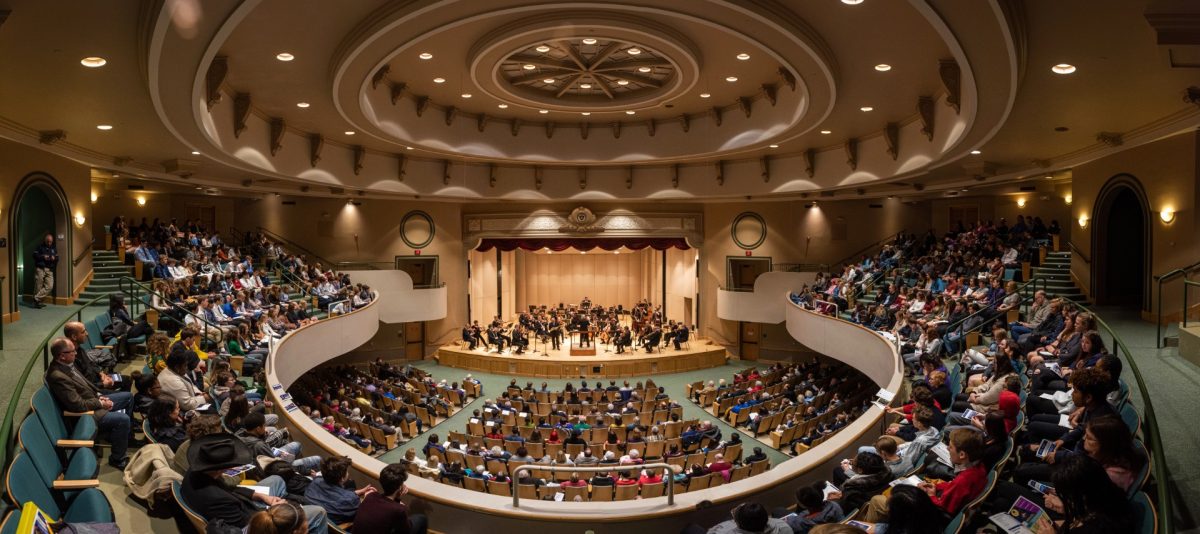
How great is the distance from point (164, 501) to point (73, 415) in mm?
1596

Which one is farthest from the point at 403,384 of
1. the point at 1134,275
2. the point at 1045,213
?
the point at 1045,213

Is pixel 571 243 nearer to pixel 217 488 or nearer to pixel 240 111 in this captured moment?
pixel 240 111

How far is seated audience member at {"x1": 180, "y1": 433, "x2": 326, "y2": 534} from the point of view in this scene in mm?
4488

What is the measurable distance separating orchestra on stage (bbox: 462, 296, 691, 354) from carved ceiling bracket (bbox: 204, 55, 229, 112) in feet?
Result: 41.4

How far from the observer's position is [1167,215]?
11305 millimetres

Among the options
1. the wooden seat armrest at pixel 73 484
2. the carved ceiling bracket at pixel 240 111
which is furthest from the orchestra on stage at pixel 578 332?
the wooden seat armrest at pixel 73 484

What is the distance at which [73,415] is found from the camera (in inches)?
226

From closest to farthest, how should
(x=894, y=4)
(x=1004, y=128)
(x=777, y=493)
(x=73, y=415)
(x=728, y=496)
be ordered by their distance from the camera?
(x=73, y=415), (x=728, y=496), (x=777, y=493), (x=894, y=4), (x=1004, y=128)

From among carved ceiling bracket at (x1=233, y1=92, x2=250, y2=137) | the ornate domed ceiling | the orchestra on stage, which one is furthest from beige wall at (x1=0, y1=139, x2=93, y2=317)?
the orchestra on stage

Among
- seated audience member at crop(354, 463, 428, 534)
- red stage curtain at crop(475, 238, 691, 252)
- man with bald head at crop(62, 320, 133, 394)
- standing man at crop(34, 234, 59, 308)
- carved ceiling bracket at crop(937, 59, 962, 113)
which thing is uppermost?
carved ceiling bracket at crop(937, 59, 962, 113)

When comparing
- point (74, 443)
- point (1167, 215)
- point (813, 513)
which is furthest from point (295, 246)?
point (1167, 215)

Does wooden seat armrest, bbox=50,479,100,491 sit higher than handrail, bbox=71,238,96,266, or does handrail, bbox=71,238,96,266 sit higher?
handrail, bbox=71,238,96,266

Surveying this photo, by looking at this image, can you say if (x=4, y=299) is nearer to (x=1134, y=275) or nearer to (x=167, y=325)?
(x=167, y=325)

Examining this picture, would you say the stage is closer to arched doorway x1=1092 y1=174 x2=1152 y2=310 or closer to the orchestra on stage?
the orchestra on stage
